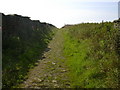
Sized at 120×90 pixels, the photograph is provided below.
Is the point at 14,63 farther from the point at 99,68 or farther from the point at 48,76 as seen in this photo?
the point at 99,68

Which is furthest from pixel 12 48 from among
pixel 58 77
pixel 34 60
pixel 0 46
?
pixel 58 77

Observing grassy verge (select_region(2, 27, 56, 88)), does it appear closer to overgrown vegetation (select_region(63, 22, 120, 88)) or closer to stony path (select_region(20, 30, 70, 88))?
stony path (select_region(20, 30, 70, 88))

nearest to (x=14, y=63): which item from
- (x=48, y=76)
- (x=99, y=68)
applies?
(x=48, y=76)

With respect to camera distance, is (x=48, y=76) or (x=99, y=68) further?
(x=48, y=76)

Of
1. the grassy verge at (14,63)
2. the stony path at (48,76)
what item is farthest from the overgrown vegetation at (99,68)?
the grassy verge at (14,63)

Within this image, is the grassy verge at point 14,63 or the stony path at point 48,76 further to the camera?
the grassy verge at point 14,63

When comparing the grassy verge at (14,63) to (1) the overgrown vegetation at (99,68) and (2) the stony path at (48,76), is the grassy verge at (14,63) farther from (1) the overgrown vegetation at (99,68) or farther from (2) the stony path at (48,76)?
(1) the overgrown vegetation at (99,68)

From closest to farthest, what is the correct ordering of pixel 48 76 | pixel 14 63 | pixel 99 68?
1. pixel 99 68
2. pixel 48 76
3. pixel 14 63

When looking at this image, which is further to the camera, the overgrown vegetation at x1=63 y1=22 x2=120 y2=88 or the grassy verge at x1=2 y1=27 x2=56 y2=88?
the grassy verge at x1=2 y1=27 x2=56 y2=88

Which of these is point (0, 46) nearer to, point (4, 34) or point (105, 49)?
point (4, 34)

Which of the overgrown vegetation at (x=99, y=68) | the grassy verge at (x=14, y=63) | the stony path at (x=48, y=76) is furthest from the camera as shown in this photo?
the grassy verge at (x=14, y=63)

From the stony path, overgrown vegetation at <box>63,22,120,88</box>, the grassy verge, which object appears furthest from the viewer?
the grassy verge

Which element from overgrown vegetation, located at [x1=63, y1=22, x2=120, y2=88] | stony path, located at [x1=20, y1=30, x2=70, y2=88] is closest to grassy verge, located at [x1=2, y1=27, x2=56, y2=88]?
stony path, located at [x1=20, y1=30, x2=70, y2=88]

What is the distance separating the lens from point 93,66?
35.6 feet
